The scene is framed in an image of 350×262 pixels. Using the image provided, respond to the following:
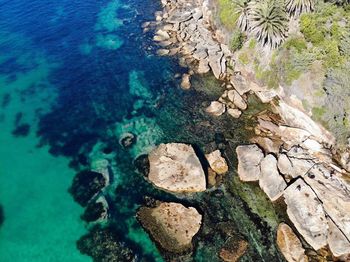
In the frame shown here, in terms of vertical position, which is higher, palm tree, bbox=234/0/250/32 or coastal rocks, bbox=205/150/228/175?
palm tree, bbox=234/0/250/32

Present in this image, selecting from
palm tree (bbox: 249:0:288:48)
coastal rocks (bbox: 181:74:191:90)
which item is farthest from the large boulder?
coastal rocks (bbox: 181:74:191:90)

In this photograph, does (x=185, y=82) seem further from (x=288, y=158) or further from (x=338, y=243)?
(x=338, y=243)

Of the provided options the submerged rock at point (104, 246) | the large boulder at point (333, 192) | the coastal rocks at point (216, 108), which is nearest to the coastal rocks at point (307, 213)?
the large boulder at point (333, 192)

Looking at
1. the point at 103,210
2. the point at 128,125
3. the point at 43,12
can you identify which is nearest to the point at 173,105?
the point at 128,125

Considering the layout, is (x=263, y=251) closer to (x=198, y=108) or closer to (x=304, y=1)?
(x=198, y=108)

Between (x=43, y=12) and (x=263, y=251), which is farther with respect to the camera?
(x=43, y=12)

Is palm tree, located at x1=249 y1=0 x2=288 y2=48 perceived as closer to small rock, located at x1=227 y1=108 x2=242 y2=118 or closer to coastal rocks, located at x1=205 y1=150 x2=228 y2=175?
small rock, located at x1=227 y1=108 x2=242 y2=118

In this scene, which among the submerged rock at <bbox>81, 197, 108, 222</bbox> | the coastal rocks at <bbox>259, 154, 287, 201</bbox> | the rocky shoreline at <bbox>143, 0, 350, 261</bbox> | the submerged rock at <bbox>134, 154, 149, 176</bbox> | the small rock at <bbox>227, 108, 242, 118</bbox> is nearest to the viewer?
the rocky shoreline at <bbox>143, 0, 350, 261</bbox>
